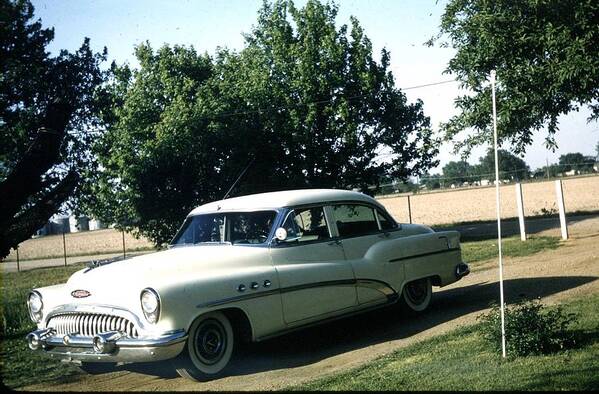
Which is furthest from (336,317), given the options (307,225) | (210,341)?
(210,341)

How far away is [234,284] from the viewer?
6133 mm

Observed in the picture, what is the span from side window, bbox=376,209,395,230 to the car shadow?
1244mm

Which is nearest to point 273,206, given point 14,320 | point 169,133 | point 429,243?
point 429,243

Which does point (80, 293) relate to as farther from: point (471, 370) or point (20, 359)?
point (471, 370)

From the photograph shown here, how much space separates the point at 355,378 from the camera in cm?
553

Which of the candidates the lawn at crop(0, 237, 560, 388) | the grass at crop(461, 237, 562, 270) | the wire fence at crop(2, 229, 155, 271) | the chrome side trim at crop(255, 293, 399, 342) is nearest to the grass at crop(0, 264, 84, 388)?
the lawn at crop(0, 237, 560, 388)

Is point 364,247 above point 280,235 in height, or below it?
below

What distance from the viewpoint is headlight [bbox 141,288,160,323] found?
5.55 meters

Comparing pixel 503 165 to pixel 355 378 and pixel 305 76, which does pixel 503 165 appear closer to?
pixel 305 76

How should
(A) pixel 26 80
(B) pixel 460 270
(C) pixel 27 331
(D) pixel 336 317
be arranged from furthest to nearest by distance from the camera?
(A) pixel 26 80 → (C) pixel 27 331 → (B) pixel 460 270 → (D) pixel 336 317

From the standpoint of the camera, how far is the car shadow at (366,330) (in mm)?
6586

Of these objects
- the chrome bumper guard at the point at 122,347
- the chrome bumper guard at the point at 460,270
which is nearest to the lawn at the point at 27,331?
the chrome bumper guard at the point at 122,347

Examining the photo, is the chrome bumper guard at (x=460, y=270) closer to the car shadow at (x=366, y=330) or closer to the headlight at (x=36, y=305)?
the car shadow at (x=366, y=330)

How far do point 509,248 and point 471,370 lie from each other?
35.7 feet
